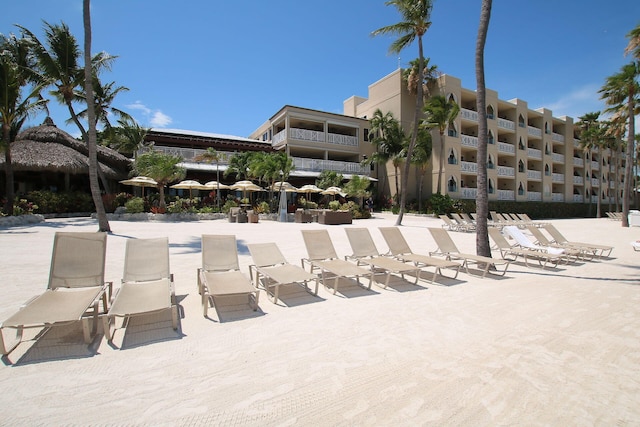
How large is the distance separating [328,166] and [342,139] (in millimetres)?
3913

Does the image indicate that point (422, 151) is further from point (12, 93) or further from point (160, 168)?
point (12, 93)

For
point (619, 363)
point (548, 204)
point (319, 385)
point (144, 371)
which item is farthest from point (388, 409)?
point (548, 204)

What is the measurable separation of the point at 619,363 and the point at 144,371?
4785 millimetres

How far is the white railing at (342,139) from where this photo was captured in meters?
29.4

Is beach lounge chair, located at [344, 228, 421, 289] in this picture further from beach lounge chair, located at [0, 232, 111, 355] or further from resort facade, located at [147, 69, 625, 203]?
resort facade, located at [147, 69, 625, 203]

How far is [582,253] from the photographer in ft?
29.5

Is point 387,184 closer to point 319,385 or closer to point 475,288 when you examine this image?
point 475,288

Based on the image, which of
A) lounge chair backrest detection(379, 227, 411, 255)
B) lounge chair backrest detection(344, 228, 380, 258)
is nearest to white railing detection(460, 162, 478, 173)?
lounge chair backrest detection(379, 227, 411, 255)

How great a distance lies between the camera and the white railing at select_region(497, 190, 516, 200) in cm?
3016

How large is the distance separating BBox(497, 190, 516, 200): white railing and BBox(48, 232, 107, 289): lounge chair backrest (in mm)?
33270

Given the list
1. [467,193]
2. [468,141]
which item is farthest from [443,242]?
[468,141]

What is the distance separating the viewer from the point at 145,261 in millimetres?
4898

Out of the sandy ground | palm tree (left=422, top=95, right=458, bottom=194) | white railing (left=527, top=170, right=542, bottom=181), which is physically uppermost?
palm tree (left=422, top=95, right=458, bottom=194)

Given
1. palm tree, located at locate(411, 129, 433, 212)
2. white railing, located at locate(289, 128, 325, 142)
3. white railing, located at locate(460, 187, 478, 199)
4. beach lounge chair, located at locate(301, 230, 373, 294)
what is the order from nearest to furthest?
beach lounge chair, located at locate(301, 230, 373, 294)
palm tree, located at locate(411, 129, 433, 212)
white railing, located at locate(289, 128, 325, 142)
white railing, located at locate(460, 187, 478, 199)
